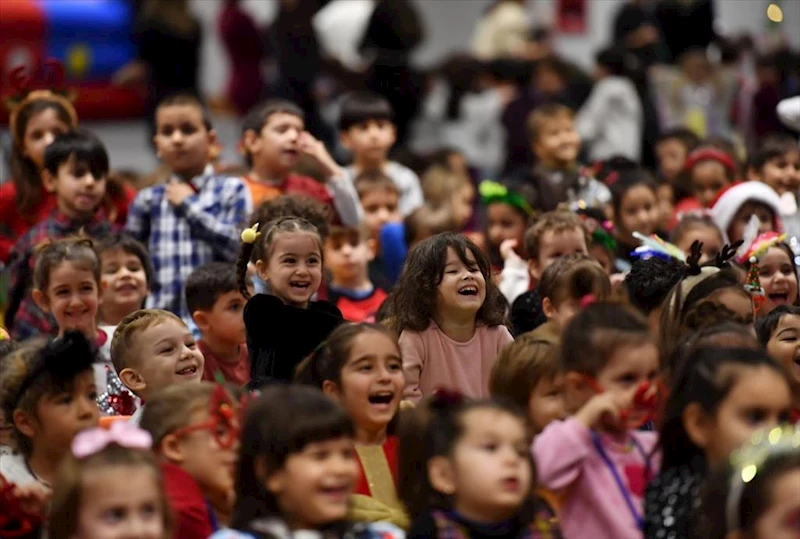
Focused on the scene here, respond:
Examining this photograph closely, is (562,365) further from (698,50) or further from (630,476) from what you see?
(698,50)

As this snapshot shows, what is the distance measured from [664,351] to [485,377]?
0.83 meters

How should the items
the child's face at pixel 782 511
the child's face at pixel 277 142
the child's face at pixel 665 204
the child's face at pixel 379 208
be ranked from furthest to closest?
the child's face at pixel 379 208
the child's face at pixel 665 204
the child's face at pixel 277 142
the child's face at pixel 782 511

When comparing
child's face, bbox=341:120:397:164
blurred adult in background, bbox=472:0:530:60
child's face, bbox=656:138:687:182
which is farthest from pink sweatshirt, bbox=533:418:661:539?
blurred adult in background, bbox=472:0:530:60

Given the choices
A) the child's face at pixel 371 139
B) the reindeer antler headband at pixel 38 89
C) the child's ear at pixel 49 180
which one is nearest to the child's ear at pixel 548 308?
the child's ear at pixel 49 180

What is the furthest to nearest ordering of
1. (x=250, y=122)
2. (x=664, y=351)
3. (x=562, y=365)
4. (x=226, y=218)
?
(x=250, y=122), (x=226, y=218), (x=664, y=351), (x=562, y=365)

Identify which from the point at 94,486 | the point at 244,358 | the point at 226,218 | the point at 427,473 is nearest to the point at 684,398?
the point at 427,473

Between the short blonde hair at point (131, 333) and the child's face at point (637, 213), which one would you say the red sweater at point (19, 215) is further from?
the child's face at point (637, 213)

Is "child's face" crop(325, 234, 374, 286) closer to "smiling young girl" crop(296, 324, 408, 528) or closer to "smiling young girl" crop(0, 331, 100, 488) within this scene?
"smiling young girl" crop(296, 324, 408, 528)

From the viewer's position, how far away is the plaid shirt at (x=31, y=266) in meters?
7.90

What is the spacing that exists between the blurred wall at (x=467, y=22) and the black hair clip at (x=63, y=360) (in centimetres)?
1300

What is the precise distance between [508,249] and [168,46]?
7.45 m

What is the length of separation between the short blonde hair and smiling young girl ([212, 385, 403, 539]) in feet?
5.67

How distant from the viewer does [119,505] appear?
14.8 feet

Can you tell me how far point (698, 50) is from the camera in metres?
15.5
